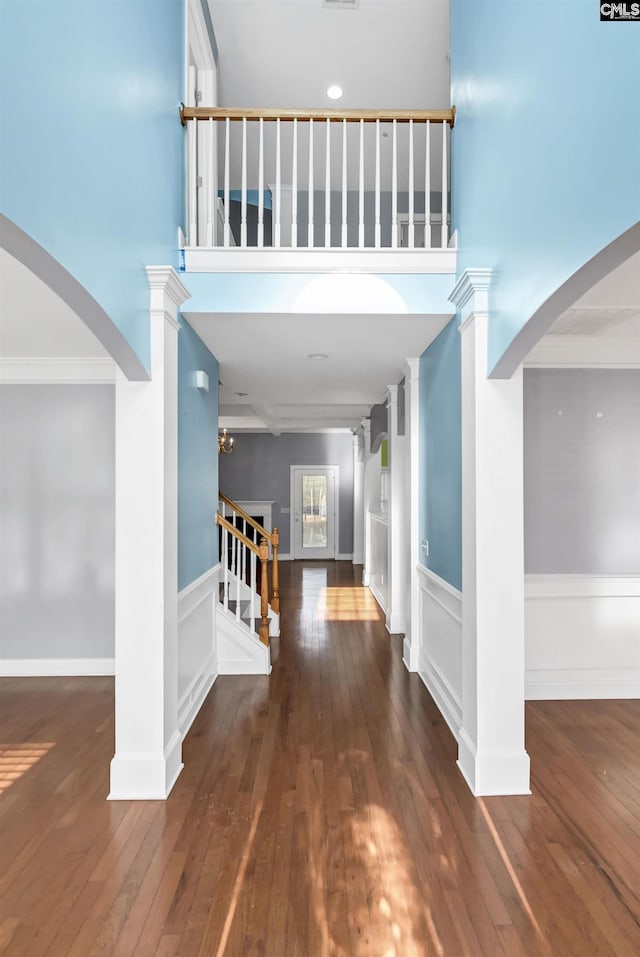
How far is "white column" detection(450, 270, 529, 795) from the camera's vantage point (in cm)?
277

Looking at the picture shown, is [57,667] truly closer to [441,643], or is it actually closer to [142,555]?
[142,555]

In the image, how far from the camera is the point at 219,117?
11.1 ft

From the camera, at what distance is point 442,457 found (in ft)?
12.3

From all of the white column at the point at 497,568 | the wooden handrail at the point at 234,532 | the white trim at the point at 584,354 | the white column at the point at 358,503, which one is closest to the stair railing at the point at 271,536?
the wooden handrail at the point at 234,532

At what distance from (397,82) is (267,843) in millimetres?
5603

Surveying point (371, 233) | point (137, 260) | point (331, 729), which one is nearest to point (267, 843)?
point (331, 729)

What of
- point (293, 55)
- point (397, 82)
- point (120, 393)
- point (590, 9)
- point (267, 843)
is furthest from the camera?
point (397, 82)

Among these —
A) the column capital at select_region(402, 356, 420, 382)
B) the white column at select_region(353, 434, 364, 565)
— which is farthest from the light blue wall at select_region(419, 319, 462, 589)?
the white column at select_region(353, 434, 364, 565)

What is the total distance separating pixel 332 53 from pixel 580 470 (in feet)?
12.5

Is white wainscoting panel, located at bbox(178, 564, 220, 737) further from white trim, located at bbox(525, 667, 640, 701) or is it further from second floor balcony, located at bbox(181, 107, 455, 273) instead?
white trim, located at bbox(525, 667, 640, 701)

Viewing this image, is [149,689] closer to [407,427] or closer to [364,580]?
[407,427]

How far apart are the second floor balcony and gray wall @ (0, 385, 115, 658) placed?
185cm

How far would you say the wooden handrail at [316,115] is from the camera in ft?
11.0

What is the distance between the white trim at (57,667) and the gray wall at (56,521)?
51mm
